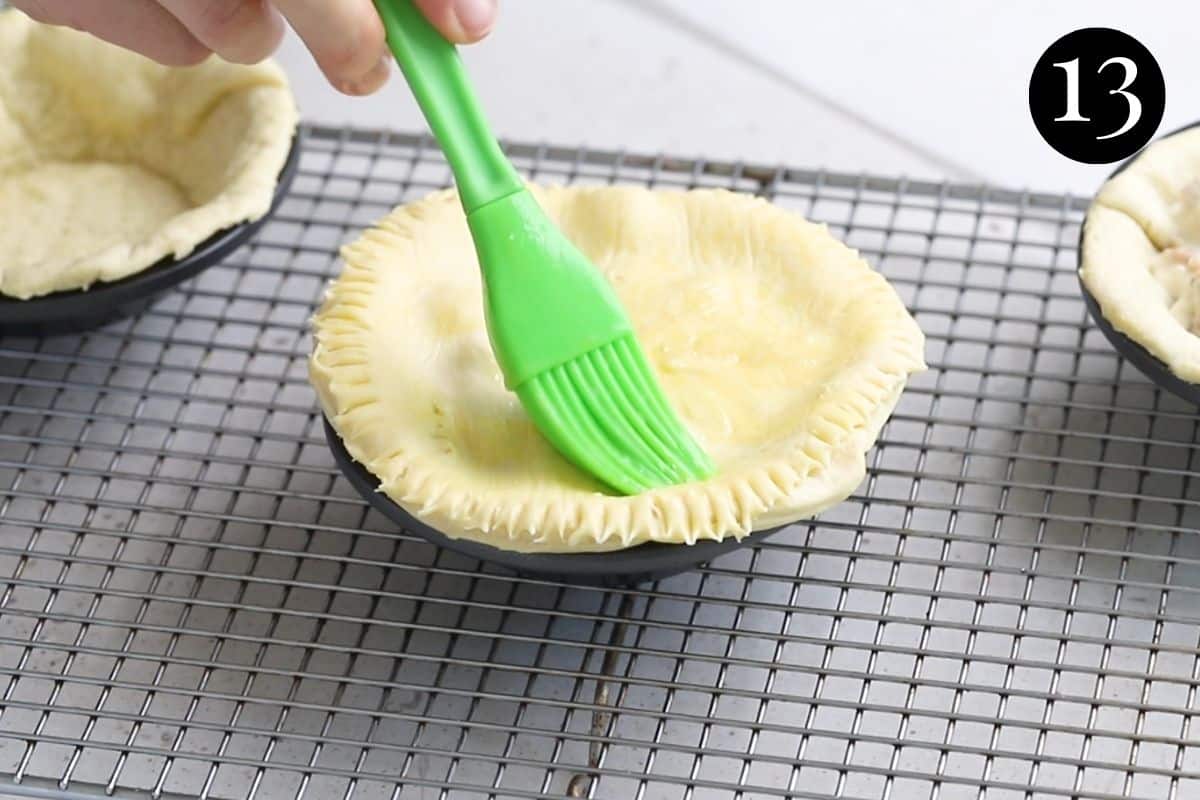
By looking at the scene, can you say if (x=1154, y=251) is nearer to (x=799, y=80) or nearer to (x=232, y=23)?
(x=799, y=80)

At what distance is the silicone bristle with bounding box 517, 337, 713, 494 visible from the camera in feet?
4.64

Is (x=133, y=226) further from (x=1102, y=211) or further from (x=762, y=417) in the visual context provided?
(x=1102, y=211)

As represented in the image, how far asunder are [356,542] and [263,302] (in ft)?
1.19

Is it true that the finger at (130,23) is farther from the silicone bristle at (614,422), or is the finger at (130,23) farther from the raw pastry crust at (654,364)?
the silicone bristle at (614,422)

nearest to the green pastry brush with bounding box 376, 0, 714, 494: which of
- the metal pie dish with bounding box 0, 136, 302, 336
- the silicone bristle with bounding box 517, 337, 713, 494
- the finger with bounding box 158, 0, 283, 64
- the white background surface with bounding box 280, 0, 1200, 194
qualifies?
the silicone bristle with bounding box 517, 337, 713, 494

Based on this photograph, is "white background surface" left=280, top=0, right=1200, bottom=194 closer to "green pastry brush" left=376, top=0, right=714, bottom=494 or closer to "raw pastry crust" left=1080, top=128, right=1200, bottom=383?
"raw pastry crust" left=1080, top=128, right=1200, bottom=383

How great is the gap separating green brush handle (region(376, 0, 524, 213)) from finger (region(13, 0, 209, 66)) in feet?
0.78

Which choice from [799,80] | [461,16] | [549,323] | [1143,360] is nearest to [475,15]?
[461,16]

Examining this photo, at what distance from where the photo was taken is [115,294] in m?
1.69

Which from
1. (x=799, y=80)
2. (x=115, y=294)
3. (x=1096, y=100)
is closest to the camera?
(x=115, y=294)

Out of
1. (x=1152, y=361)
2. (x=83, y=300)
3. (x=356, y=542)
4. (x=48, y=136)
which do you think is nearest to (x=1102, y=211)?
(x=1152, y=361)

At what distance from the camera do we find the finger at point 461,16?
1.37 m

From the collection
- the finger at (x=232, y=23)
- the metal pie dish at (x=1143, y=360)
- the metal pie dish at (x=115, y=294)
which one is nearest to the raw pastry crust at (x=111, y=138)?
the metal pie dish at (x=115, y=294)

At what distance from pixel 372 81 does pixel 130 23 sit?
25cm
